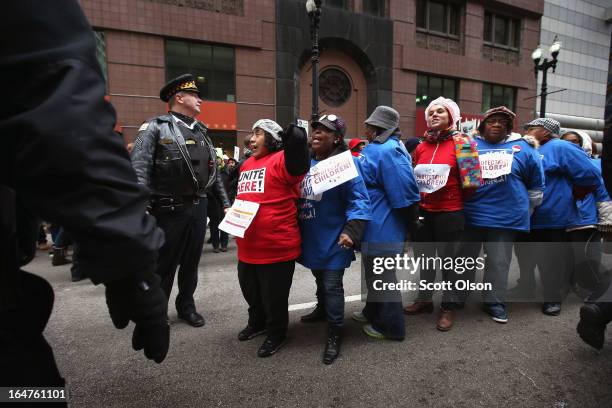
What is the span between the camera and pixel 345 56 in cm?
1488

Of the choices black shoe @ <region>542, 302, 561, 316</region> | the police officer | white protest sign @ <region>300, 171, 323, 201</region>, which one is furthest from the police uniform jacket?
black shoe @ <region>542, 302, 561, 316</region>

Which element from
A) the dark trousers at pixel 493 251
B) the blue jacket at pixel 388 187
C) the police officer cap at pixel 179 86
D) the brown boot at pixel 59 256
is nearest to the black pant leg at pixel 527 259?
the dark trousers at pixel 493 251

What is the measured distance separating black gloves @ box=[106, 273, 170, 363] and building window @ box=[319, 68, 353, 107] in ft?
47.5

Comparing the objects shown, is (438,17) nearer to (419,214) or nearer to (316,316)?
(419,214)

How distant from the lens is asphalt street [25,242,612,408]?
214 centimetres

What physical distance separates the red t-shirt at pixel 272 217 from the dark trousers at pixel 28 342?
63.8 inches

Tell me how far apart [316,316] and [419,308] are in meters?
1.04

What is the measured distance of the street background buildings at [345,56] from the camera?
11883mm

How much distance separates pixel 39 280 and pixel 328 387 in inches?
70.5

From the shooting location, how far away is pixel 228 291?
414cm

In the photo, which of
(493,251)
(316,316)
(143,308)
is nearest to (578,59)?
(493,251)

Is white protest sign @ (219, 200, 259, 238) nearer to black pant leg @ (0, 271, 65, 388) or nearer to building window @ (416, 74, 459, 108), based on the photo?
black pant leg @ (0, 271, 65, 388)

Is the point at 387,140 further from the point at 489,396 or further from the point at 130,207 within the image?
the point at 130,207

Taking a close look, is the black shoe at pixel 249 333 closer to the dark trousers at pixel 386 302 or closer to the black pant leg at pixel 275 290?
the black pant leg at pixel 275 290
